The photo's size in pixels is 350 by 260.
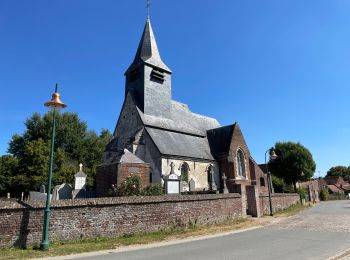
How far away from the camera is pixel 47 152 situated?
3972cm

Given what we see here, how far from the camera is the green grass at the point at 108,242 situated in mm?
8992

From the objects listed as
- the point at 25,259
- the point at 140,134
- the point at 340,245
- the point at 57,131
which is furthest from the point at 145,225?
the point at 57,131

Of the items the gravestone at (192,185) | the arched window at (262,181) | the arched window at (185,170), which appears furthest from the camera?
the arched window at (262,181)

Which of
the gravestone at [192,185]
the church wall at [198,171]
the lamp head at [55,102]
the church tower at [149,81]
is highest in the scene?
the church tower at [149,81]

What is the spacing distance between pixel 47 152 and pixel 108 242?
106 ft

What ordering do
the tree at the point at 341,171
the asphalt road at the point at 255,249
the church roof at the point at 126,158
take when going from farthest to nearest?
the tree at the point at 341,171 → the church roof at the point at 126,158 → the asphalt road at the point at 255,249

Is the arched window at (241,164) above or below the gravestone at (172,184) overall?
above

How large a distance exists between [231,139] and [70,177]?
22.3 metres

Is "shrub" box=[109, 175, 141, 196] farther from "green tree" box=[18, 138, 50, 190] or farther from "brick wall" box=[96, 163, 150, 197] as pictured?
"green tree" box=[18, 138, 50, 190]

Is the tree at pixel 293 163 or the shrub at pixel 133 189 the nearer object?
the shrub at pixel 133 189

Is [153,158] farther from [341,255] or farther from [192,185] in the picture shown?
[341,255]

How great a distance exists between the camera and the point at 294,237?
1180 centimetres

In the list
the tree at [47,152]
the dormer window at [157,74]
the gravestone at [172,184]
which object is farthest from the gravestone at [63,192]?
the tree at [47,152]

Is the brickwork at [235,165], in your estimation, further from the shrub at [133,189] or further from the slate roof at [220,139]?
the shrub at [133,189]
